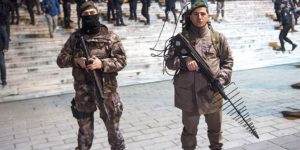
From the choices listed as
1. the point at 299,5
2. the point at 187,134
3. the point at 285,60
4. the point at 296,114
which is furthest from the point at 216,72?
the point at 299,5

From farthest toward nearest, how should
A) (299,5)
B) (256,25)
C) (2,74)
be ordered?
(299,5) < (256,25) < (2,74)

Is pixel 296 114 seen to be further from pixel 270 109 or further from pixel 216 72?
pixel 216 72

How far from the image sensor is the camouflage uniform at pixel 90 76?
3.73 meters

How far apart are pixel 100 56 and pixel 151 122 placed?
2.70 meters

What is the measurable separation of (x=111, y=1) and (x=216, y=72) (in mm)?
11384

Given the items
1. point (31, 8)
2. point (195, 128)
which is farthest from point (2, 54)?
point (195, 128)

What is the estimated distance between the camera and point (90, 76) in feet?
12.3

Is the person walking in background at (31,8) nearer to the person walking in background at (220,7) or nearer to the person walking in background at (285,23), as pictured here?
the person walking in background at (220,7)

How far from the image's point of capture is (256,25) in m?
16.6

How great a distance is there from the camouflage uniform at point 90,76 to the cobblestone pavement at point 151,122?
1218 millimetres

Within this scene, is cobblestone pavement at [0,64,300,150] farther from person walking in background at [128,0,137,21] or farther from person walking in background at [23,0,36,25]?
person walking in background at [128,0,137,21]

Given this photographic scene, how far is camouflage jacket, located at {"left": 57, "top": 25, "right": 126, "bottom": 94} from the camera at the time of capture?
146 inches

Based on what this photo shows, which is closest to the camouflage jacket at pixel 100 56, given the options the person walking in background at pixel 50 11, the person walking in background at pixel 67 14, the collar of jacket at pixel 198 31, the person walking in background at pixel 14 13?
the collar of jacket at pixel 198 31

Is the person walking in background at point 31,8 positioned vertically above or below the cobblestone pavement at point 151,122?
above
